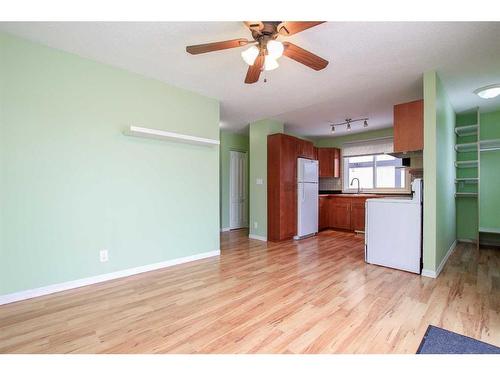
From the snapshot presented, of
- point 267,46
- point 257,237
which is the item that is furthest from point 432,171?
point 257,237

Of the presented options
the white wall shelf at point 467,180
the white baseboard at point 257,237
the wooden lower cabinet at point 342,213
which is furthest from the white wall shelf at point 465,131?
the white baseboard at point 257,237

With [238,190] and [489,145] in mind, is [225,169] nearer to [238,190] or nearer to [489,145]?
[238,190]

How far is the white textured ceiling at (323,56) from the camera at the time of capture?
6.76ft

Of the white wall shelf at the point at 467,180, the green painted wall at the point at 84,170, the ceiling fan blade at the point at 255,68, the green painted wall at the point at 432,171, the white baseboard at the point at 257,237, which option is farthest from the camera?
the white baseboard at the point at 257,237

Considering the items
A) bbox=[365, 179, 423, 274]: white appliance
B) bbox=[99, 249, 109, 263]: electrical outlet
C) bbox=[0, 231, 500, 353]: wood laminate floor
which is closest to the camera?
bbox=[0, 231, 500, 353]: wood laminate floor

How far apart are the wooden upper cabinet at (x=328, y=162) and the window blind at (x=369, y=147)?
35 cm

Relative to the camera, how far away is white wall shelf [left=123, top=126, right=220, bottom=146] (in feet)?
9.00

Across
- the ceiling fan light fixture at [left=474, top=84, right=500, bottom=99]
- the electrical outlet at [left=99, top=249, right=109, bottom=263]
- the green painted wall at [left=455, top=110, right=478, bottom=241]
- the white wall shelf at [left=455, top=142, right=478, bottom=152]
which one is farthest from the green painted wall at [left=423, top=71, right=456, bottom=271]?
the electrical outlet at [left=99, top=249, right=109, bottom=263]

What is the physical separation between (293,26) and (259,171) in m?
3.44

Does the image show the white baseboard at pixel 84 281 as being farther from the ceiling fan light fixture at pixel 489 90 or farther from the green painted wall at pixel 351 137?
the green painted wall at pixel 351 137

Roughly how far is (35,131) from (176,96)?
1.61 meters

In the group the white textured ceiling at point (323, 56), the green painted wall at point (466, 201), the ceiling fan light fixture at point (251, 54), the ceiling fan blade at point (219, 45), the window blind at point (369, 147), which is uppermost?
the white textured ceiling at point (323, 56)

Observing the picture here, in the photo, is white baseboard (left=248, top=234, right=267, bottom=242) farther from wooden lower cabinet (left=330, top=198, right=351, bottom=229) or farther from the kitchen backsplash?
the kitchen backsplash

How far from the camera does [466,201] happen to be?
448cm
